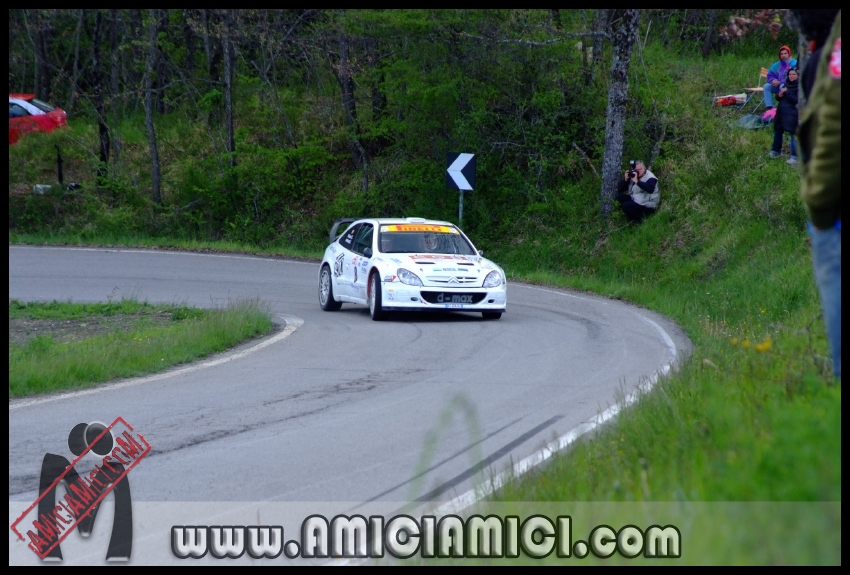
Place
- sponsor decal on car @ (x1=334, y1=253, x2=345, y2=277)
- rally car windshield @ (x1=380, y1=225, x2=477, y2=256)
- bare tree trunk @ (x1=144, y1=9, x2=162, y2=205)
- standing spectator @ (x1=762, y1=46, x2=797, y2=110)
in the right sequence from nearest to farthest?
rally car windshield @ (x1=380, y1=225, x2=477, y2=256)
sponsor decal on car @ (x1=334, y1=253, x2=345, y2=277)
standing spectator @ (x1=762, y1=46, x2=797, y2=110)
bare tree trunk @ (x1=144, y1=9, x2=162, y2=205)

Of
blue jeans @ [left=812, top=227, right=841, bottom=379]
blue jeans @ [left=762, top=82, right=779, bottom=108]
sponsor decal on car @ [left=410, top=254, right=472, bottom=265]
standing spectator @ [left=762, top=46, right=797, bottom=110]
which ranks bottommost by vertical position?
sponsor decal on car @ [left=410, top=254, right=472, bottom=265]

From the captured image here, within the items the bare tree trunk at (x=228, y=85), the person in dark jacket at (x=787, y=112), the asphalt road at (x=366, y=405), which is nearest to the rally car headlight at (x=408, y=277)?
the asphalt road at (x=366, y=405)

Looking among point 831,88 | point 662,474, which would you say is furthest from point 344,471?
point 831,88

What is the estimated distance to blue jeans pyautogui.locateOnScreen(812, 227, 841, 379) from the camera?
3.75 meters

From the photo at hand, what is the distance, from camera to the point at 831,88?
3582 mm

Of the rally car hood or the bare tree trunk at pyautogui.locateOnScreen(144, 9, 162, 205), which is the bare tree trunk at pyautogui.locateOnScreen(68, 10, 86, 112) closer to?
the bare tree trunk at pyautogui.locateOnScreen(144, 9, 162, 205)

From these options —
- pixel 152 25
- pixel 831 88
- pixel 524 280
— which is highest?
pixel 152 25

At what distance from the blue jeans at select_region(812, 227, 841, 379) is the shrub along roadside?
731cm

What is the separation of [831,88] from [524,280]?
18.7m

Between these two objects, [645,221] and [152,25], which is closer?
[645,221]

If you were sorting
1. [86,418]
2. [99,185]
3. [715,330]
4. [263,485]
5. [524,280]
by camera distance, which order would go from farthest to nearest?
[99,185] < [524,280] < [715,330] < [86,418] < [263,485]

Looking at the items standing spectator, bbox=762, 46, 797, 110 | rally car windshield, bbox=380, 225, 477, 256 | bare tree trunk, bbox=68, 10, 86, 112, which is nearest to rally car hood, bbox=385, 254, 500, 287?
rally car windshield, bbox=380, 225, 477, 256

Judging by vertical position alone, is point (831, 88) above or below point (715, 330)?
above

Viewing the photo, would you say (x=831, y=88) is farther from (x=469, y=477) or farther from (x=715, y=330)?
(x=715, y=330)
